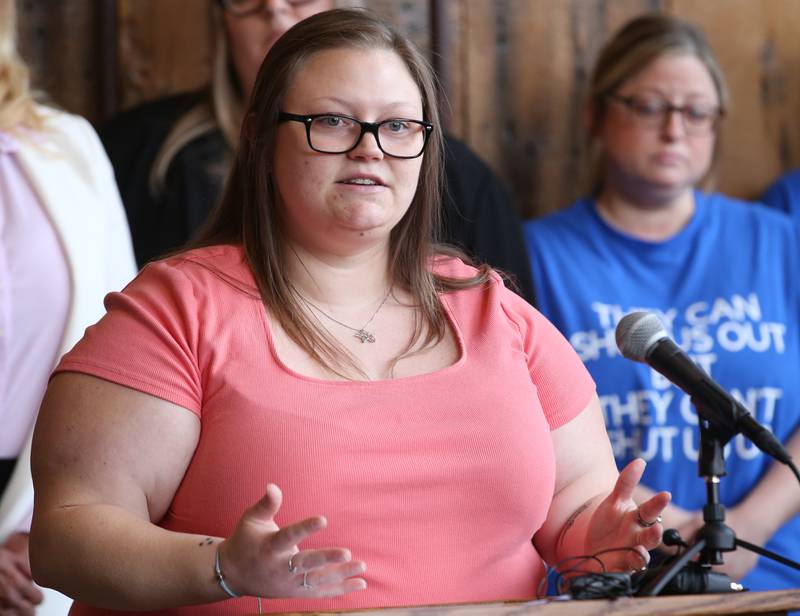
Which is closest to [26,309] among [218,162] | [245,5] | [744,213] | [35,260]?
[35,260]

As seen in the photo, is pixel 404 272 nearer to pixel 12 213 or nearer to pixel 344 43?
pixel 344 43

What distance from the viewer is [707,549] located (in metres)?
1.35

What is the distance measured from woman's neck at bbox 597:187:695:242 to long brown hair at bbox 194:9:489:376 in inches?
45.8

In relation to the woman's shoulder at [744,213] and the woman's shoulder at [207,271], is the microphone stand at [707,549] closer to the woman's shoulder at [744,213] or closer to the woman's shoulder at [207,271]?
the woman's shoulder at [207,271]

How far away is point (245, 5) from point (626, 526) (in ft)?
4.85

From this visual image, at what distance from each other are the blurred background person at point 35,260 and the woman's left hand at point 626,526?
986 mm

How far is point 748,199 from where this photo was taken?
3225 mm

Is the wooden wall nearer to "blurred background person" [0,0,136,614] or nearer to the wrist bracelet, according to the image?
"blurred background person" [0,0,136,614]

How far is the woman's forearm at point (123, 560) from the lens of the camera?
134 cm

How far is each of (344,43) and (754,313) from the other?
4.64 feet

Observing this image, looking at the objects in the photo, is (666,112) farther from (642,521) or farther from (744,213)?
(642,521)

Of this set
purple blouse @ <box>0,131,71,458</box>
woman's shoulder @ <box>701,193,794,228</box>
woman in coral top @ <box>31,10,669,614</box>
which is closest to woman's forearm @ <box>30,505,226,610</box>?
woman in coral top @ <box>31,10,669,614</box>

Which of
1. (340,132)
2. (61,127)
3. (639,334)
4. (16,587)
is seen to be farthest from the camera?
(61,127)

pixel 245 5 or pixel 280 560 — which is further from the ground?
pixel 245 5
